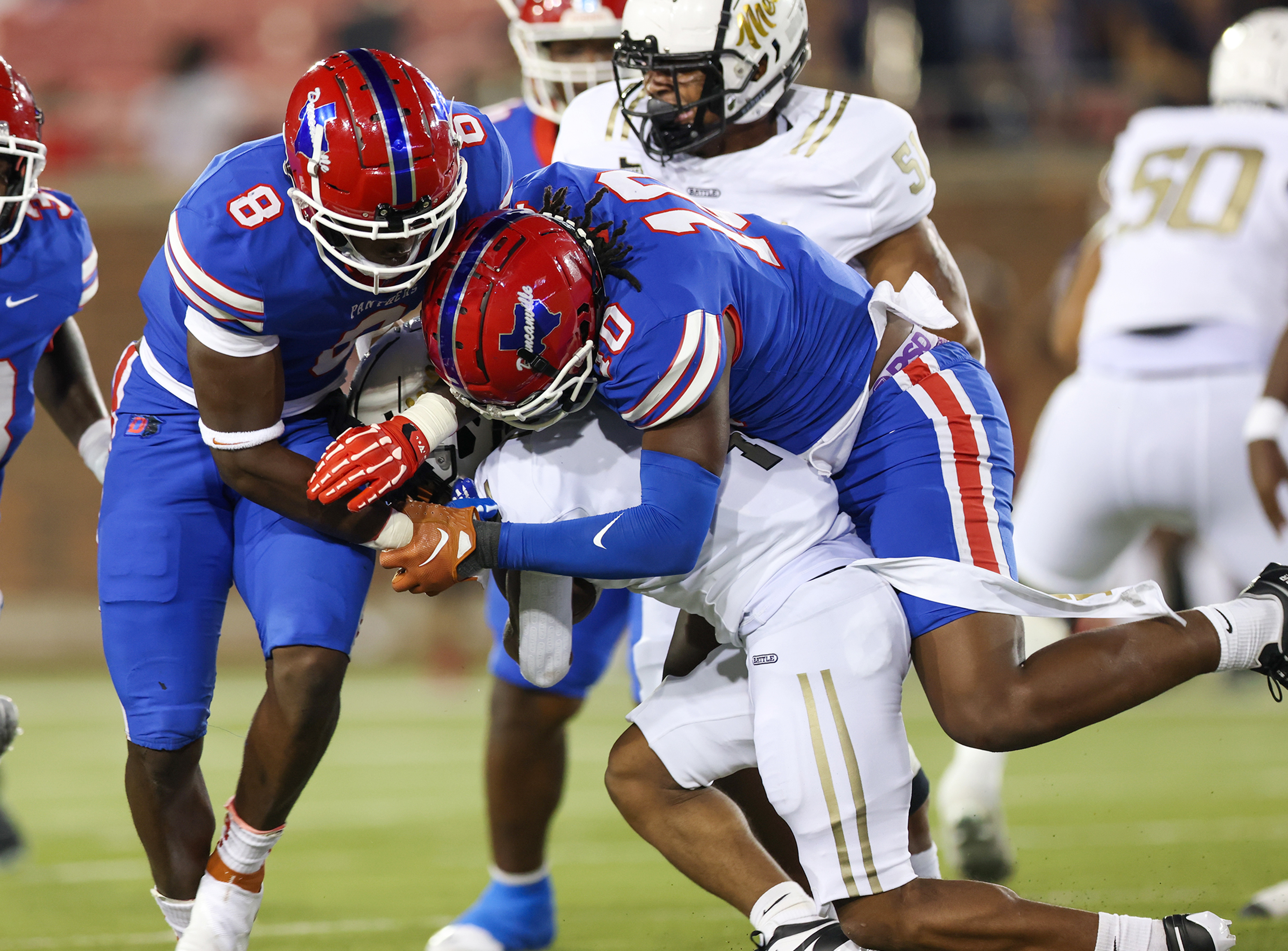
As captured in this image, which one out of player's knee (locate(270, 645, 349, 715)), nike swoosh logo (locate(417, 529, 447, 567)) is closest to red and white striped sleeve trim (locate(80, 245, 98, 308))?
player's knee (locate(270, 645, 349, 715))

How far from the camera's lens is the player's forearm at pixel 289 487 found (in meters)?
2.89

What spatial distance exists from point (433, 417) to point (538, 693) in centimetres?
130

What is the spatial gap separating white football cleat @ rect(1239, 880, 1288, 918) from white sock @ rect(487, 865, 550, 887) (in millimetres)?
1708

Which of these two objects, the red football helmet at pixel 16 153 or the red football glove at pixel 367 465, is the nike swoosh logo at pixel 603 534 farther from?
the red football helmet at pixel 16 153

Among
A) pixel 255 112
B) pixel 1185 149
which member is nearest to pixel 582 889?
pixel 1185 149

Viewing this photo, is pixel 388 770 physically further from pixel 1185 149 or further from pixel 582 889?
pixel 1185 149

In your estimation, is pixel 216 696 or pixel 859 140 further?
pixel 216 696

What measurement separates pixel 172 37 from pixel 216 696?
20.9 ft

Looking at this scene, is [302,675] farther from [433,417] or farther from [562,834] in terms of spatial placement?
[562,834]

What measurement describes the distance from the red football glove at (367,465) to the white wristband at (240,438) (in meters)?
0.17

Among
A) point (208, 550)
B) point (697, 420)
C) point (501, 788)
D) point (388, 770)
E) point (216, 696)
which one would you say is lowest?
point (216, 696)

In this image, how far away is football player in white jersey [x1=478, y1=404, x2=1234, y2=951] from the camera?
271 centimetres

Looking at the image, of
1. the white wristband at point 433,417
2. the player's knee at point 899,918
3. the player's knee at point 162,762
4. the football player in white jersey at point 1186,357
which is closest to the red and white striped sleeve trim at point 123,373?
the player's knee at point 162,762

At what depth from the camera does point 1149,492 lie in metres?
4.88
